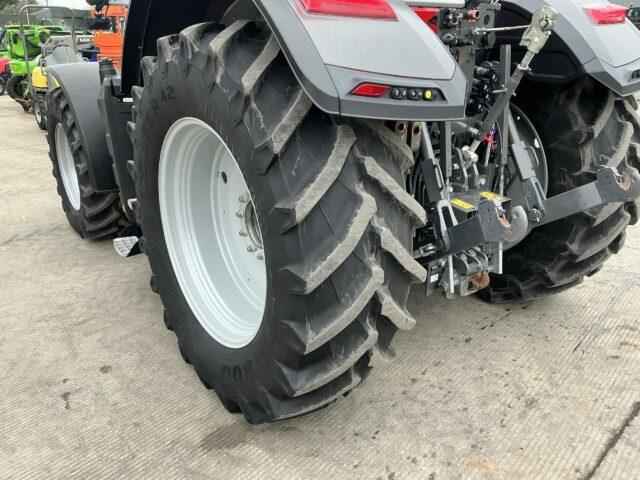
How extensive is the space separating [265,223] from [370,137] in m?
0.40

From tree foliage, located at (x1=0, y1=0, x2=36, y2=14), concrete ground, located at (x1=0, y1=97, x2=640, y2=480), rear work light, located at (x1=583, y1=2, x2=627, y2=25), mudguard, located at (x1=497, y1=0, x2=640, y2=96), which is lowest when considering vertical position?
tree foliage, located at (x1=0, y1=0, x2=36, y2=14)

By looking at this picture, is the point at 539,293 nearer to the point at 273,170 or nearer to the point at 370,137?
the point at 370,137

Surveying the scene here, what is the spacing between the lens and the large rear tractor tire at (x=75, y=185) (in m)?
3.59

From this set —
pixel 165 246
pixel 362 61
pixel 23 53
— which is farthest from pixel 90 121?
pixel 23 53

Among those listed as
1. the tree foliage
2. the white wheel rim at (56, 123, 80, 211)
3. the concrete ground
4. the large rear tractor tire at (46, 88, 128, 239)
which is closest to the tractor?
the concrete ground

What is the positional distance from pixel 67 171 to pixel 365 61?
3.54 m

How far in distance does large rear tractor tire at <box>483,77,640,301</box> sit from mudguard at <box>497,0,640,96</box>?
0.45 feet

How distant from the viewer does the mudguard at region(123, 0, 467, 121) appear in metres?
1.36

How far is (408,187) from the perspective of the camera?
86.9 inches

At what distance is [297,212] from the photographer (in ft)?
4.75

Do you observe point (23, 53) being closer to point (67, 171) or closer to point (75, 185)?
point (67, 171)

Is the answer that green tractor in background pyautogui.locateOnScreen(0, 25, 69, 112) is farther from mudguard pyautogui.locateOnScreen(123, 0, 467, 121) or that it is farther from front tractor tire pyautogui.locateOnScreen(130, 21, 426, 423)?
mudguard pyautogui.locateOnScreen(123, 0, 467, 121)

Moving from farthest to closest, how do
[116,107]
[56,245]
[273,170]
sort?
[56,245] → [116,107] → [273,170]

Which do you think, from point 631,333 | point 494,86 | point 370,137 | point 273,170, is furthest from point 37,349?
point 631,333
